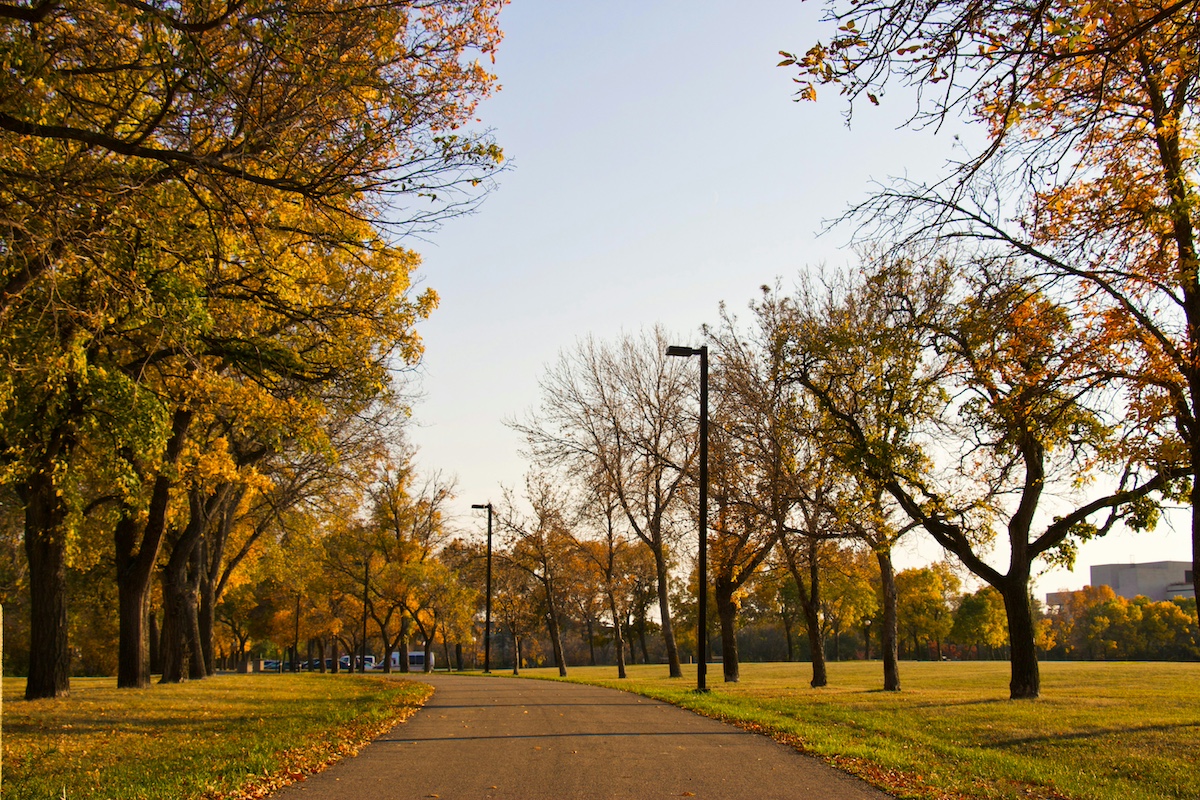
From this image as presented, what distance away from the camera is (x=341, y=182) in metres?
8.87

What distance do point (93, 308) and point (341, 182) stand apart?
5.19 meters

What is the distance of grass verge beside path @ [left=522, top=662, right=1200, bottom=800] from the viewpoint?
8734 millimetres

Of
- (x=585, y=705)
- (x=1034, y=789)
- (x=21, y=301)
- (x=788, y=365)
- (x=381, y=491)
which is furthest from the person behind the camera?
(x=381, y=491)

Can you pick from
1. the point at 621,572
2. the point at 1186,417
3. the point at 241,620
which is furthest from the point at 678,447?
the point at 241,620

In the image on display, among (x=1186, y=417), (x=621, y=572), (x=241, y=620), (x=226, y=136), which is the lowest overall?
(x=241, y=620)

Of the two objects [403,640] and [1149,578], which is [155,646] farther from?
[1149,578]

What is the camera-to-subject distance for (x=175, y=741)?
11.0 meters

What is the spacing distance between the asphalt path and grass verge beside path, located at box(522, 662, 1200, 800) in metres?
0.71

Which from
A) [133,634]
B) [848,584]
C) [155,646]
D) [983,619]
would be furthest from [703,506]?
[983,619]

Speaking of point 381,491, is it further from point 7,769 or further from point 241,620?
point 7,769

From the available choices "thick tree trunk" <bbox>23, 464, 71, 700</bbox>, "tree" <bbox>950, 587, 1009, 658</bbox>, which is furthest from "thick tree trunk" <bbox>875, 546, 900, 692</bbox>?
"tree" <bbox>950, 587, 1009, 658</bbox>

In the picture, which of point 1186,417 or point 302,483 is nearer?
point 1186,417

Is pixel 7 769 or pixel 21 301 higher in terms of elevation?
pixel 21 301

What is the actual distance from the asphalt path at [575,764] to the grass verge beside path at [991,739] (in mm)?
713
